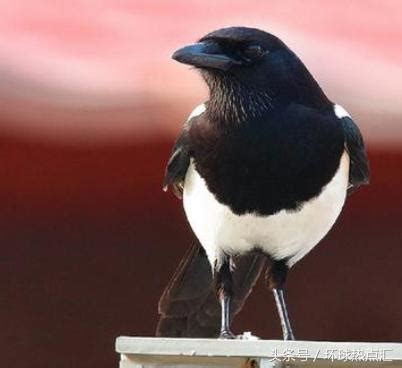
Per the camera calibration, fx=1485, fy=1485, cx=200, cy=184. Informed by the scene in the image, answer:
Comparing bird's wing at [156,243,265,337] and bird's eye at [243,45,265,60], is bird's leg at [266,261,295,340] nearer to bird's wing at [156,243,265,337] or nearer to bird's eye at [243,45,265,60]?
bird's wing at [156,243,265,337]

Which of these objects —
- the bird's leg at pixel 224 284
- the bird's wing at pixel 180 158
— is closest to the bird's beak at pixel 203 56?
the bird's wing at pixel 180 158

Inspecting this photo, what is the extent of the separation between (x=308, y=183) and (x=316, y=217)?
65 mm

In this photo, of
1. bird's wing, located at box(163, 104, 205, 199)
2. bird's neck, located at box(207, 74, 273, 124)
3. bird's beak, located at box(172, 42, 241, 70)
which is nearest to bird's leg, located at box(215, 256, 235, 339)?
bird's wing, located at box(163, 104, 205, 199)

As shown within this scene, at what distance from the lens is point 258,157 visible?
2148 mm

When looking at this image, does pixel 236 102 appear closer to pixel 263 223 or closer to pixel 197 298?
pixel 263 223

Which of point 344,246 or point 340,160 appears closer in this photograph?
point 340,160

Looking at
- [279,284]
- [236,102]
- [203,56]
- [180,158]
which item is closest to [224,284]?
[279,284]

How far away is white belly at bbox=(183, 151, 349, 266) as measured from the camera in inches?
87.0

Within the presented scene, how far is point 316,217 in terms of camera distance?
223 centimetres

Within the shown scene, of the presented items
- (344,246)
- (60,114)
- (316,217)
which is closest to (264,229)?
(316,217)

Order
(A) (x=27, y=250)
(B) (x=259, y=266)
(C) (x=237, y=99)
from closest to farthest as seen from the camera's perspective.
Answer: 1. (C) (x=237, y=99)
2. (B) (x=259, y=266)
3. (A) (x=27, y=250)

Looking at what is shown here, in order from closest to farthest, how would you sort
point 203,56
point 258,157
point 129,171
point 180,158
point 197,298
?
point 203,56 → point 258,157 → point 180,158 → point 197,298 → point 129,171

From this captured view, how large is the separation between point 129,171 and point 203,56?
2.12ft

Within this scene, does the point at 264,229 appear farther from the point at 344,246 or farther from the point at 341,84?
the point at 344,246
